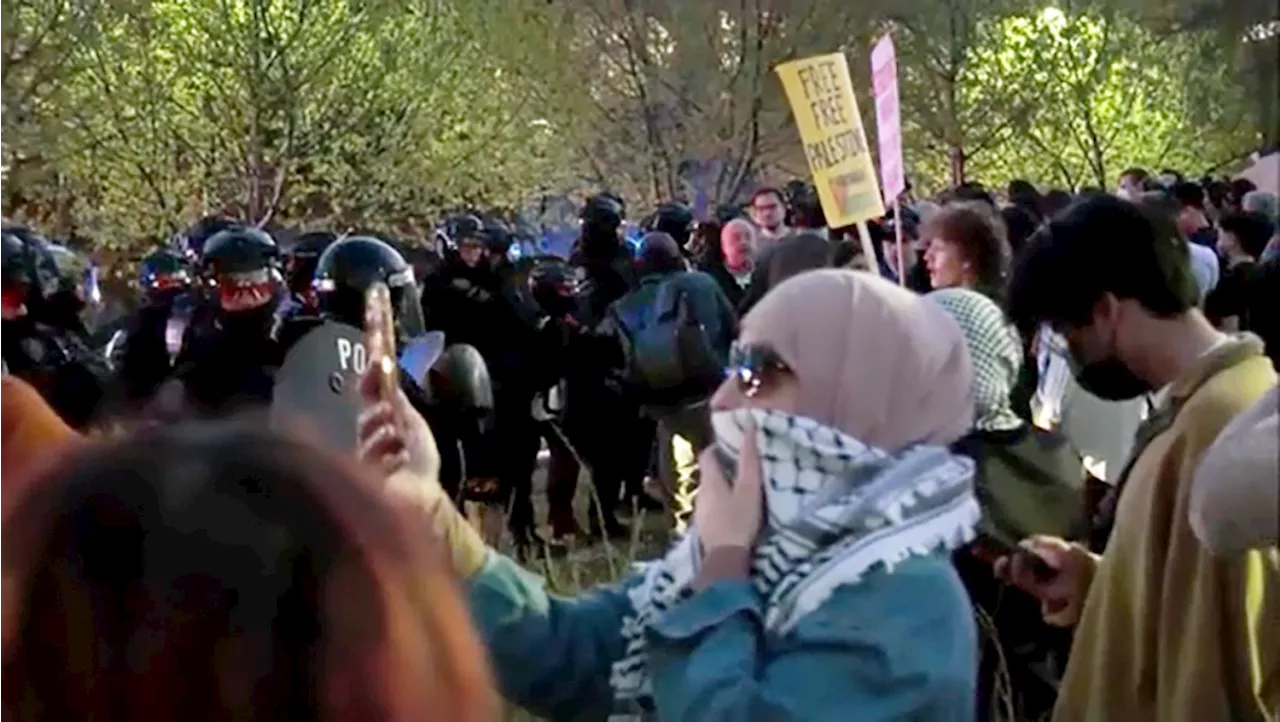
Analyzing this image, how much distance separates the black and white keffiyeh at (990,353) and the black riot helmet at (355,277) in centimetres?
185

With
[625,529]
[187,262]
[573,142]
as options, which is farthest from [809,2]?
[187,262]

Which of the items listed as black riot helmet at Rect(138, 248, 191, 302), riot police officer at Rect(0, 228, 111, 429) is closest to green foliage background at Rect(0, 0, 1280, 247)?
black riot helmet at Rect(138, 248, 191, 302)

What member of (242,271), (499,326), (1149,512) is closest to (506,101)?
(499,326)

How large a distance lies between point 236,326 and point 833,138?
2.98m

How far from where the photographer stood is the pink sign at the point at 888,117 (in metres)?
9.41

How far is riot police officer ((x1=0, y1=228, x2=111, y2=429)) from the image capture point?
6.89 m

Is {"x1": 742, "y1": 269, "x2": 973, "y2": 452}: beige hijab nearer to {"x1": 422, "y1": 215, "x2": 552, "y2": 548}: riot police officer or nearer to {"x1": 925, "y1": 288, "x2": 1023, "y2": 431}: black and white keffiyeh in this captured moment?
{"x1": 925, "y1": 288, "x2": 1023, "y2": 431}: black and white keffiyeh

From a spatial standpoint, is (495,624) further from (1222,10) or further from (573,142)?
(573,142)

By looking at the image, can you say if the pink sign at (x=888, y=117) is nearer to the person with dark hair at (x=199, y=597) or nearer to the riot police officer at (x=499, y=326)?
the riot police officer at (x=499, y=326)

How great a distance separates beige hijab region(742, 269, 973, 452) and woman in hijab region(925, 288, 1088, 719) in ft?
6.66

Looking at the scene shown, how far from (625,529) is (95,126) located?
369 inches

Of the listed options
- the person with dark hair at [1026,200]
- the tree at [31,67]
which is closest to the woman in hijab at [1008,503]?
the person with dark hair at [1026,200]

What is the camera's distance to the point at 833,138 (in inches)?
334

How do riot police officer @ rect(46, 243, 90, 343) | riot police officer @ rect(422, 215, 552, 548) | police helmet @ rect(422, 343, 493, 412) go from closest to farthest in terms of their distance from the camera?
1. riot police officer @ rect(46, 243, 90, 343)
2. police helmet @ rect(422, 343, 493, 412)
3. riot police officer @ rect(422, 215, 552, 548)
